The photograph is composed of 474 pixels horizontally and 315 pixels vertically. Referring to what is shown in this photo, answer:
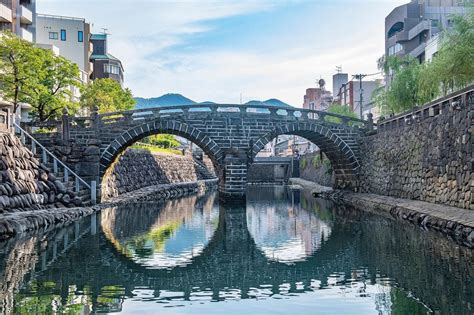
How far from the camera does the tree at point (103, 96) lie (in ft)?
153

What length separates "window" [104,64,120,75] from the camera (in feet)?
237

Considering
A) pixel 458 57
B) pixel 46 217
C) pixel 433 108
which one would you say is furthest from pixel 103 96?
pixel 458 57

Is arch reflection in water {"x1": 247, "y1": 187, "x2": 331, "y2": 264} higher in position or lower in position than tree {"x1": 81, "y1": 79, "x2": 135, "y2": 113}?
lower

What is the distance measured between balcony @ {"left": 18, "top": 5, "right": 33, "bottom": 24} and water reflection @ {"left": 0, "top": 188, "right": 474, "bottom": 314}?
97.5 feet

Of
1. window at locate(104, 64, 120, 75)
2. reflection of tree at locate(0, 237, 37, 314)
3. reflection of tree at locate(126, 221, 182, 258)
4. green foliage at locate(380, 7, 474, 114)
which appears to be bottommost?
reflection of tree at locate(126, 221, 182, 258)

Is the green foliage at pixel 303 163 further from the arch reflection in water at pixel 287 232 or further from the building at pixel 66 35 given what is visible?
the arch reflection in water at pixel 287 232

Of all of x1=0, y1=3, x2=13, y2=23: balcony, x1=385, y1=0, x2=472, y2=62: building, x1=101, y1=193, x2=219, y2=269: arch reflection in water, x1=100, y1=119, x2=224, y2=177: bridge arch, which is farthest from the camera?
x1=385, y1=0, x2=472, y2=62: building

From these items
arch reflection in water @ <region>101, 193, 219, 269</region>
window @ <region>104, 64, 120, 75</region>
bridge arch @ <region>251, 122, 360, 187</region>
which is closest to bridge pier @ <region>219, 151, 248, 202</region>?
bridge arch @ <region>251, 122, 360, 187</region>

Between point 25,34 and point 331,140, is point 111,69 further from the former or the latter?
point 331,140

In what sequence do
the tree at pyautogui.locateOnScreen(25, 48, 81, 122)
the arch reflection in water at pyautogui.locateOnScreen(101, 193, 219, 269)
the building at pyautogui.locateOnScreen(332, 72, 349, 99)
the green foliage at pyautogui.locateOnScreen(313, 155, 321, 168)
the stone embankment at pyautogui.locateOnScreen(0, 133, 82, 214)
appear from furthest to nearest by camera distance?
the building at pyautogui.locateOnScreen(332, 72, 349, 99), the green foliage at pyautogui.locateOnScreen(313, 155, 321, 168), the tree at pyautogui.locateOnScreen(25, 48, 81, 122), the stone embankment at pyautogui.locateOnScreen(0, 133, 82, 214), the arch reflection in water at pyautogui.locateOnScreen(101, 193, 219, 269)

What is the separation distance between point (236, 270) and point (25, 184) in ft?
39.5

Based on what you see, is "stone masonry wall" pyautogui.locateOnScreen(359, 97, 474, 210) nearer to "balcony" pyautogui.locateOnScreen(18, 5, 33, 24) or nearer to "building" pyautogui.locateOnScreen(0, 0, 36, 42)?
"building" pyautogui.locateOnScreen(0, 0, 36, 42)

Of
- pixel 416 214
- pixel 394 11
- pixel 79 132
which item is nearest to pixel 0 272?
pixel 416 214

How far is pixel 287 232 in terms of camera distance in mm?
21812
